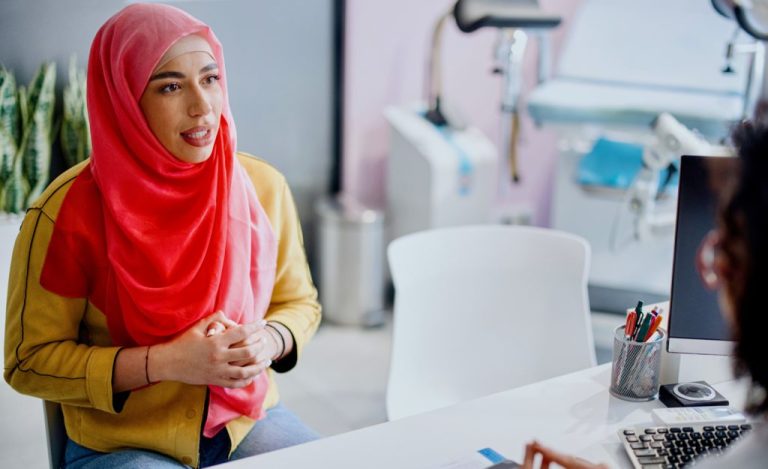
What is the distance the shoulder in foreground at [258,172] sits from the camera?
1670 mm

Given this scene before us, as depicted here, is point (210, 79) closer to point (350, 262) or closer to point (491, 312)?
point (491, 312)

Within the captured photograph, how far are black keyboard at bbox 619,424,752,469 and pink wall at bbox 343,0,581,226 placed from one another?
2111 mm

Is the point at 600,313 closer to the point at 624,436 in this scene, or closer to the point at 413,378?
the point at 413,378

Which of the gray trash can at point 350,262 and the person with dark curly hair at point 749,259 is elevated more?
the person with dark curly hair at point 749,259

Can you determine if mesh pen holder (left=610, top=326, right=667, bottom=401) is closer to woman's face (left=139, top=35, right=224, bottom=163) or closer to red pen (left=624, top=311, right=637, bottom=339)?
red pen (left=624, top=311, right=637, bottom=339)

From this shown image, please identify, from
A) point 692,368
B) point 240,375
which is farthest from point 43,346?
point 692,368

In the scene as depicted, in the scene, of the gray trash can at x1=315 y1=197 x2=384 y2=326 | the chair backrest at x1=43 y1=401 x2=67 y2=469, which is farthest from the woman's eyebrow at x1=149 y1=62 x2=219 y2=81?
the gray trash can at x1=315 y1=197 x2=384 y2=326

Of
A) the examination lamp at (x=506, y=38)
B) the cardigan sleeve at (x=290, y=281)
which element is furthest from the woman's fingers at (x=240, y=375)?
the examination lamp at (x=506, y=38)

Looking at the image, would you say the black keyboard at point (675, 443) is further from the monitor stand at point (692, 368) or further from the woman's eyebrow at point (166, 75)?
the woman's eyebrow at point (166, 75)

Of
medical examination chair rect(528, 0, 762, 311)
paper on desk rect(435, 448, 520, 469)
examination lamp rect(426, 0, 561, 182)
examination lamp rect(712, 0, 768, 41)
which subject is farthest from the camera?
medical examination chair rect(528, 0, 762, 311)

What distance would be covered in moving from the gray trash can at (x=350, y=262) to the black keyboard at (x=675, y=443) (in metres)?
2.12

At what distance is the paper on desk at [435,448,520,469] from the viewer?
122 centimetres

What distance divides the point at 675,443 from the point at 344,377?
1.87 m

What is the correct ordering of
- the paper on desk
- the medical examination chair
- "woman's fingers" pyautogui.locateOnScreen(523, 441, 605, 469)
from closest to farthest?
"woman's fingers" pyautogui.locateOnScreen(523, 441, 605, 469) → the paper on desk → the medical examination chair
